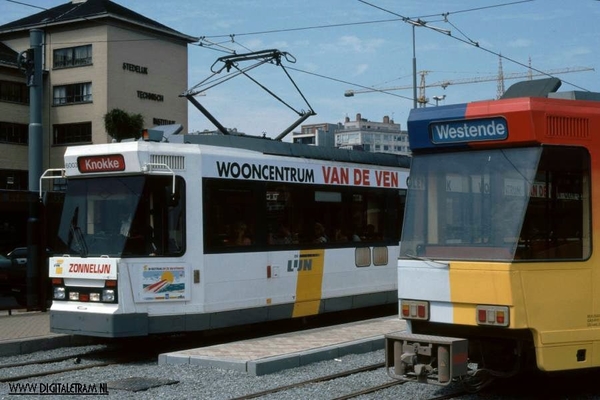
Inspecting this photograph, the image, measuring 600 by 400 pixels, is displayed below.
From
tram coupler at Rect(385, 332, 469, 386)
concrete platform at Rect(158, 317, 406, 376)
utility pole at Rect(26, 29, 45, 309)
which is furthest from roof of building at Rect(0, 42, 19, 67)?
tram coupler at Rect(385, 332, 469, 386)

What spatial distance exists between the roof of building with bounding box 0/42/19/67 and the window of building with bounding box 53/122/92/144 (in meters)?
4.71

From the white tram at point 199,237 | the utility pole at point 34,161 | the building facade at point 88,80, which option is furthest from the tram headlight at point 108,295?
the building facade at point 88,80

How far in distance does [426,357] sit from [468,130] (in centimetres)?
221

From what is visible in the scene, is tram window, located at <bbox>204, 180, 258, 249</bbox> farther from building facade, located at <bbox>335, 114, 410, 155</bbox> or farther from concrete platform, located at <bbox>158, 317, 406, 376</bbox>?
building facade, located at <bbox>335, 114, 410, 155</bbox>

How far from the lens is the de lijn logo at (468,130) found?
26.6 ft

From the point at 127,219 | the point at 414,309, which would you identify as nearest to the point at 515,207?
the point at 414,309

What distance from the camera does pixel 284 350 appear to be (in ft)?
36.1

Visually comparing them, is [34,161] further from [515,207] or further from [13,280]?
[515,207]

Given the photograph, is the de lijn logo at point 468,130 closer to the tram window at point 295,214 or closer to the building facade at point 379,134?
the tram window at point 295,214

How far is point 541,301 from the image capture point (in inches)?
308

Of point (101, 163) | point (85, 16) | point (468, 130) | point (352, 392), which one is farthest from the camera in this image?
point (85, 16)

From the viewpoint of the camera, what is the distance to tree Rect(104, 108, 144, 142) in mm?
47594

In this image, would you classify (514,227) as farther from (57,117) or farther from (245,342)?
(57,117)

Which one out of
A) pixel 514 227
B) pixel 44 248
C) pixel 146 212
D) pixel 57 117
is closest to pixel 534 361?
pixel 514 227
